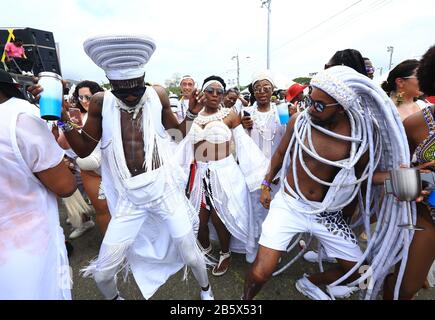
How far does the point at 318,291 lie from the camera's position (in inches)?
86.4

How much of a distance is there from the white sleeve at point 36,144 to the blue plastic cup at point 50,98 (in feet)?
0.23

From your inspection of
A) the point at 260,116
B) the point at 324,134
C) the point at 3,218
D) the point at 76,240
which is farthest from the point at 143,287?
the point at 260,116

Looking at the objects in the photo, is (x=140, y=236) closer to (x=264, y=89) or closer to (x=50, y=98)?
(x=50, y=98)

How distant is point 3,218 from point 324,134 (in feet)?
7.12

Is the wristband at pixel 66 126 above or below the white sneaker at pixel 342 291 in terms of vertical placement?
above

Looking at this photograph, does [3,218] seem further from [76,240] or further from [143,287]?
[76,240]

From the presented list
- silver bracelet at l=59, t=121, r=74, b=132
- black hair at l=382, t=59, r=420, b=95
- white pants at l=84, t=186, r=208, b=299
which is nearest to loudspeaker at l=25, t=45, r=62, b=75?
silver bracelet at l=59, t=121, r=74, b=132

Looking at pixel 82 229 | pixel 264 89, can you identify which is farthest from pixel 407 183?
pixel 82 229

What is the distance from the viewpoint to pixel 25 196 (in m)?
1.33

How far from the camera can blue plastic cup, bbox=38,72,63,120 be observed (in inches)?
51.8

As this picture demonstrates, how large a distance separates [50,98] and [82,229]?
274 centimetres

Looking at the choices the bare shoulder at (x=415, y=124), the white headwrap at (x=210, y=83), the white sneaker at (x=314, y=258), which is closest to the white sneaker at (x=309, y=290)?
the white sneaker at (x=314, y=258)

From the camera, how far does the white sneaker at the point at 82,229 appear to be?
11.2 ft

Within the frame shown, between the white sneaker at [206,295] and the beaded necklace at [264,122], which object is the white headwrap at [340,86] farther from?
the white sneaker at [206,295]
